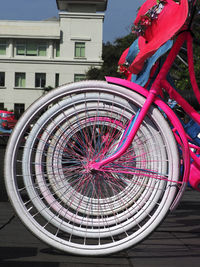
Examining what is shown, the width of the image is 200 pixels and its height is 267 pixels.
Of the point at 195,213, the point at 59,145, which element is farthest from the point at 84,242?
the point at 195,213

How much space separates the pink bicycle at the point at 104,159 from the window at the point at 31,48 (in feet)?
A: 200

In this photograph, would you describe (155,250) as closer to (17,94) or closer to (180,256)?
(180,256)

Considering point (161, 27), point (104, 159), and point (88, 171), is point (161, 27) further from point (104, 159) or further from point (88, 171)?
point (88, 171)

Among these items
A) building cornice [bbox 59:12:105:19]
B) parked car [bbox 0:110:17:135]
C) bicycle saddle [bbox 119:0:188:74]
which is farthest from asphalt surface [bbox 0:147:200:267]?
building cornice [bbox 59:12:105:19]

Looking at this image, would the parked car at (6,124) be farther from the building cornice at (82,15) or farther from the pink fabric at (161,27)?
the building cornice at (82,15)

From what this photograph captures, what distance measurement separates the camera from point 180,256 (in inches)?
136

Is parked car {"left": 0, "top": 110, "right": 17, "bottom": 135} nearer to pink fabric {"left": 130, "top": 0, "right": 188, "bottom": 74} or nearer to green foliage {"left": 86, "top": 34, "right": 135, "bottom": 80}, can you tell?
green foliage {"left": 86, "top": 34, "right": 135, "bottom": 80}

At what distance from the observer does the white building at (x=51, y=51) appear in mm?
62062

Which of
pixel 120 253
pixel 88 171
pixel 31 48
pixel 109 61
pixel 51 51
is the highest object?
pixel 31 48

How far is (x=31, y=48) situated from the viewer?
64.0 metres

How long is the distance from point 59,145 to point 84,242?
62 cm

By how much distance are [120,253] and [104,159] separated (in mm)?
683

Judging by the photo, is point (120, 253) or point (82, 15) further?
point (82, 15)

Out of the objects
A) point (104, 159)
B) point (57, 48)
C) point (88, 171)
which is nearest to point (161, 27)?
point (104, 159)
